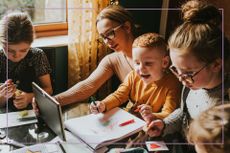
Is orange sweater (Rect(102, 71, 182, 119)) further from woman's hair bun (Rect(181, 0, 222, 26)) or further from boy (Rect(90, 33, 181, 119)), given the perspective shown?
woman's hair bun (Rect(181, 0, 222, 26))

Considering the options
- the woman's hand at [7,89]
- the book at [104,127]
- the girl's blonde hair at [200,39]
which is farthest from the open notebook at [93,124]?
the girl's blonde hair at [200,39]

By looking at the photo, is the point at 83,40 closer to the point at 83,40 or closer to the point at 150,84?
the point at 83,40

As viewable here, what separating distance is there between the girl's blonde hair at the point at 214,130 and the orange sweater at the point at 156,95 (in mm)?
390

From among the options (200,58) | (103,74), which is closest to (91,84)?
(103,74)

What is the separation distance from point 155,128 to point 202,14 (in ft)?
1.26

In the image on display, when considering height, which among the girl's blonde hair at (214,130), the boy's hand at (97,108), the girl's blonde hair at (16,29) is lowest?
the boy's hand at (97,108)

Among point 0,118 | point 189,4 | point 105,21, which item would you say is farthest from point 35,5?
point 189,4

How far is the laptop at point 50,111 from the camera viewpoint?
96 cm

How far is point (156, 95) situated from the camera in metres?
1.22

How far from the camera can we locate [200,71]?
3.25 feet

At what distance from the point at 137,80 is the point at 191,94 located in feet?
0.74

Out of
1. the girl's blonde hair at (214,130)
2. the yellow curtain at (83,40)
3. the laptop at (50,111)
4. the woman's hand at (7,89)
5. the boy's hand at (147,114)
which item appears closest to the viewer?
the girl's blonde hair at (214,130)

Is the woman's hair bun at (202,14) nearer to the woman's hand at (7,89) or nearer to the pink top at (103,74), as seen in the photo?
the pink top at (103,74)

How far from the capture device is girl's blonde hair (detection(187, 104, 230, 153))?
0.72 metres
